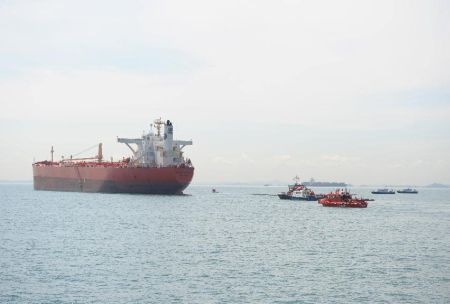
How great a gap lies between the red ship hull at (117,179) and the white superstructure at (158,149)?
3731 mm

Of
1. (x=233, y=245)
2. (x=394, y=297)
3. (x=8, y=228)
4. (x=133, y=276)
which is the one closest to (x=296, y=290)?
(x=394, y=297)

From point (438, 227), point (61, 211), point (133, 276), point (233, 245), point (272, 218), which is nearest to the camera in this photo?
point (133, 276)

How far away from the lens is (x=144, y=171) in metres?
101

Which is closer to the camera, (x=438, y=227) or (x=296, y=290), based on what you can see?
(x=296, y=290)

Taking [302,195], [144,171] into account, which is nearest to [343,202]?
[302,195]

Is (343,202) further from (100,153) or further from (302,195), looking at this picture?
(100,153)

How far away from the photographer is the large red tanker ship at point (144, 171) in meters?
99.6

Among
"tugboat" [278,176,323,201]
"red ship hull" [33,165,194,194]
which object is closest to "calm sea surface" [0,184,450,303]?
"red ship hull" [33,165,194,194]

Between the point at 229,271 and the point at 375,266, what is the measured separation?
9855 mm

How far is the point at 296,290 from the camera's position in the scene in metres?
30.8

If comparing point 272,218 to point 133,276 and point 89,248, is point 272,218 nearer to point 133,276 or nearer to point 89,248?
point 89,248

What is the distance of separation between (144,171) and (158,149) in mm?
7112

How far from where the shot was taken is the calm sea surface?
97.7ft

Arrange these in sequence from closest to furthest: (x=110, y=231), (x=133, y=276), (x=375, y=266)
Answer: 1. (x=133, y=276)
2. (x=375, y=266)
3. (x=110, y=231)
